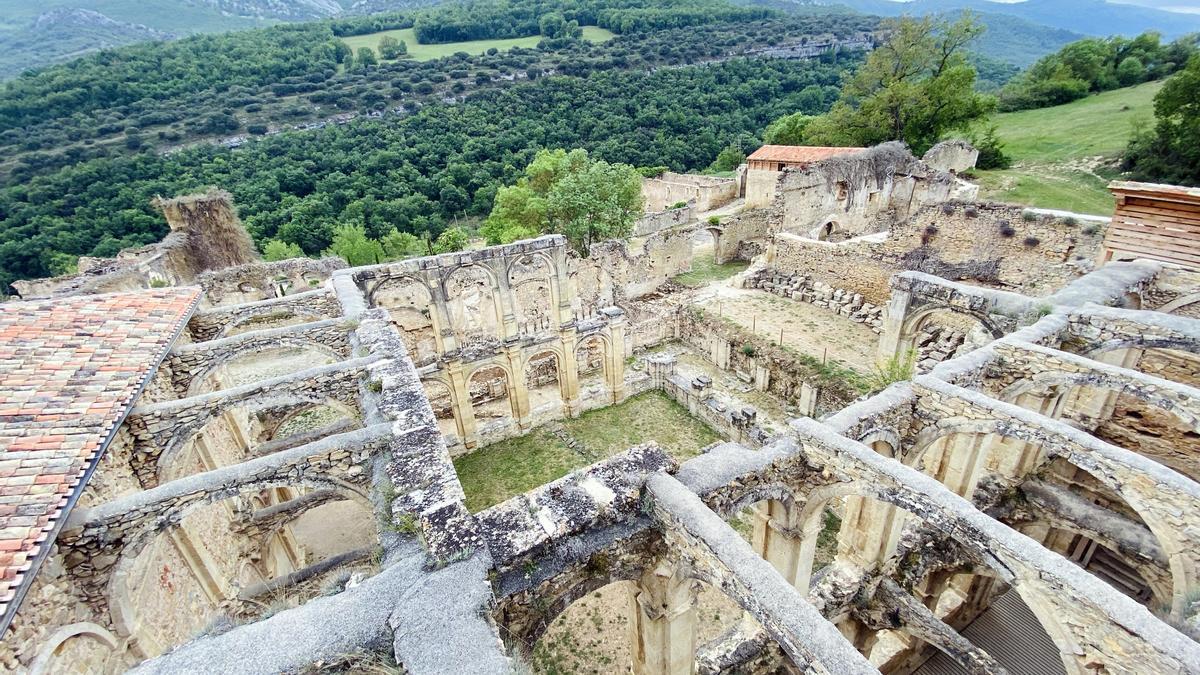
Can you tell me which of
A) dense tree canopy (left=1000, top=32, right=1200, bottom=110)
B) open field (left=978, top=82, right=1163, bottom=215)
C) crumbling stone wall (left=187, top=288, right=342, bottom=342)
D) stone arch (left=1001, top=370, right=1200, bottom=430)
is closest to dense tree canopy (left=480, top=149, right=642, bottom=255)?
crumbling stone wall (left=187, top=288, right=342, bottom=342)

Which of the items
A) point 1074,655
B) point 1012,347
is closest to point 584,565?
point 1074,655

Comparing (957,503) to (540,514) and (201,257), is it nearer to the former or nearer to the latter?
(540,514)

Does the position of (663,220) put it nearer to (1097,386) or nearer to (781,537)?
(1097,386)

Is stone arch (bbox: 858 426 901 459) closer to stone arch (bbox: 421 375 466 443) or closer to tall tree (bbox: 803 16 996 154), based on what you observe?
stone arch (bbox: 421 375 466 443)

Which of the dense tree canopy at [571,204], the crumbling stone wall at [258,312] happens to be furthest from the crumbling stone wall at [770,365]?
the crumbling stone wall at [258,312]

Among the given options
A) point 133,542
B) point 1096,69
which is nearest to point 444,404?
point 133,542

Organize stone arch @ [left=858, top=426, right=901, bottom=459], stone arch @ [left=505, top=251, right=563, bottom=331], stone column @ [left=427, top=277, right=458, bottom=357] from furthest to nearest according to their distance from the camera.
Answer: stone arch @ [left=505, top=251, right=563, bottom=331] < stone column @ [left=427, top=277, right=458, bottom=357] < stone arch @ [left=858, top=426, right=901, bottom=459]

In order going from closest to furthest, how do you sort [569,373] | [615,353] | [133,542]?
[133,542] < [569,373] < [615,353]
